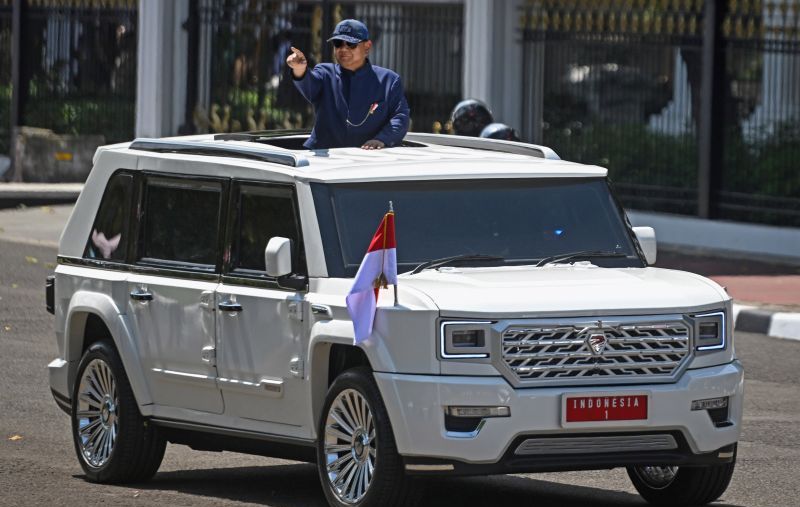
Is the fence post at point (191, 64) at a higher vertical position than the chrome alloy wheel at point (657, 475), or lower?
higher

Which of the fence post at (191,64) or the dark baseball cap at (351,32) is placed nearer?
the dark baseball cap at (351,32)

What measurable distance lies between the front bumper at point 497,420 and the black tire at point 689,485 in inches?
22.3

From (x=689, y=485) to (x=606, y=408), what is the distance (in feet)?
3.20

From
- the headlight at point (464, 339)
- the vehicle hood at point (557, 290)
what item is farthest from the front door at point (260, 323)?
the headlight at point (464, 339)

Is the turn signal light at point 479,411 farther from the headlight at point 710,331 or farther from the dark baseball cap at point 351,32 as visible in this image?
the dark baseball cap at point 351,32

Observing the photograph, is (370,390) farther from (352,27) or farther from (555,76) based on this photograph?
(555,76)

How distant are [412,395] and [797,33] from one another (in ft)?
44.8

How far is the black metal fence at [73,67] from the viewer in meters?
28.3

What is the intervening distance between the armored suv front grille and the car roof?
4.01 ft

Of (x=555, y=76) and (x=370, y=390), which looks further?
(x=555, y=76)

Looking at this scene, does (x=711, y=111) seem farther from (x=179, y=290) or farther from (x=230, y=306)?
(x=230, y=306)

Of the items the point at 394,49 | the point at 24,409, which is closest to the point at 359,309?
the point at 24,409

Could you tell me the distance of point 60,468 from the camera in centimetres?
995

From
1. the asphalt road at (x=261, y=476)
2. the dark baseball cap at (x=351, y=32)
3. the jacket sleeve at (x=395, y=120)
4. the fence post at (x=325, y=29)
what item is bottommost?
the asphalt road at (x=261, y=476)
